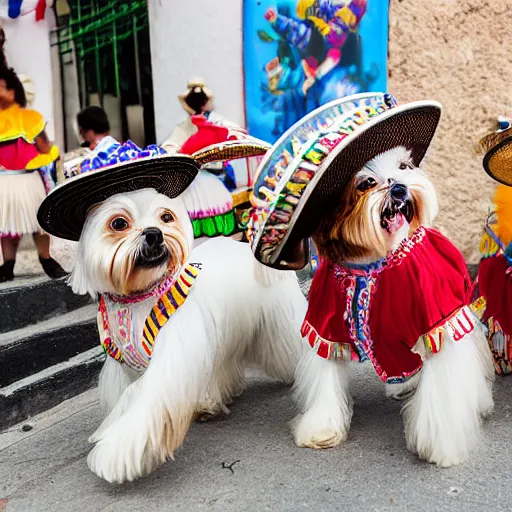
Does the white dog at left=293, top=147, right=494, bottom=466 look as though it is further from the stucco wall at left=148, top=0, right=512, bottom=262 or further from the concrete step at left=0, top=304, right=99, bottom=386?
the stucco wall at left=148, top=0, right=512, bottom=262

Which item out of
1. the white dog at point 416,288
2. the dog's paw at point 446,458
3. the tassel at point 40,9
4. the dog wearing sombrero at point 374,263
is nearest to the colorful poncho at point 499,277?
the dog wearing sombrero at point 374,263

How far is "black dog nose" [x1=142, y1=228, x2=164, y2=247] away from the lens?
254 cm

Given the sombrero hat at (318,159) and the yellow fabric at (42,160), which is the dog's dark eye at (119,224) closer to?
the sombrero hat at (318,159)

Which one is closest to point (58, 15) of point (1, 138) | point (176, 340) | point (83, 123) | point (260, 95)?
point (83, 123)

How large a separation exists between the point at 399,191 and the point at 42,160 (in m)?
3.15

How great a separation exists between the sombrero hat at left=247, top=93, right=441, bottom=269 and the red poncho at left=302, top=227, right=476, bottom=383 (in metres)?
0.36

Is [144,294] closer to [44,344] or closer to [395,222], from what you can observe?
[395,222]

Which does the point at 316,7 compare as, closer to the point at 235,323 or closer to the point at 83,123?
the point at 83,123

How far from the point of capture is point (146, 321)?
274 centimetres

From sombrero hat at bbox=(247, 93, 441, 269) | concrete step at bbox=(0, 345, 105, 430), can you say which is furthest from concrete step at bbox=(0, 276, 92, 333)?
sombrero hat at bbox=(247, 93, 441, 269)

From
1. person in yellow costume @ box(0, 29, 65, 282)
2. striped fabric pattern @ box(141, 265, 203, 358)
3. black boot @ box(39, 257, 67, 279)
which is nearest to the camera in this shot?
striped fabric pattern @ box(141, 265, 203, 358)

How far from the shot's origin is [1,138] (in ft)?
15.5

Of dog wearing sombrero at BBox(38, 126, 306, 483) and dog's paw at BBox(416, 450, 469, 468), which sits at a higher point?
dog wearing sombrero at BBox(38, 126, 306, 483)

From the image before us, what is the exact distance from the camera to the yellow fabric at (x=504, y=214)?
11.0 feet
